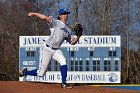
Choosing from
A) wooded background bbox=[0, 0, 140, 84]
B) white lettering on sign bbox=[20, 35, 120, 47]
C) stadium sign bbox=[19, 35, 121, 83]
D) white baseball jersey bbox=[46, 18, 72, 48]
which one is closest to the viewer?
white baseball jersey bbox=[46, 18, 72, 48]

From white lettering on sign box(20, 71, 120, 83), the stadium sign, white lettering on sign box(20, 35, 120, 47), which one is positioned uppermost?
white lettering on sign box(20, 35, 120, 47)

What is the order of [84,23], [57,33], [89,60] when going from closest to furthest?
[57,33], [89,60], [84,23]

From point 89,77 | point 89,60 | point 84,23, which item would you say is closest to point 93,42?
point 89,60

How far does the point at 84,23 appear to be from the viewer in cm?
3744

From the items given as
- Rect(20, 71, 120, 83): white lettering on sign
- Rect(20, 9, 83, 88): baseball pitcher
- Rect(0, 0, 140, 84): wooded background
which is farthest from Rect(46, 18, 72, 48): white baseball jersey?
Rect(0, 0, 140, 84): wooded background

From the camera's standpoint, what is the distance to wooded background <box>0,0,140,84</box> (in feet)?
112

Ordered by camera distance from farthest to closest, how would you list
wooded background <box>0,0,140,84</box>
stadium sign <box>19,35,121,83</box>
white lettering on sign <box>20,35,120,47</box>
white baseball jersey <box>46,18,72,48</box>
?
wooded background <box>0,0,140,84</box> → white lettering on sign <box>20,35,120,47</box> → stadium sign <box>19,35,121,83</box> → white baseball jersey <box>46,18,72,48</box>

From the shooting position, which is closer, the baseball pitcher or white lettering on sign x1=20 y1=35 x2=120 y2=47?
the baseball pitcher

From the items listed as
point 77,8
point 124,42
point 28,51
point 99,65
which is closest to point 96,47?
point 99,65

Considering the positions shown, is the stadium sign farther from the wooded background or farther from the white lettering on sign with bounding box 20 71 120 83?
the wooded background

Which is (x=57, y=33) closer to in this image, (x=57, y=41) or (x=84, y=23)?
(x=57, y=41)

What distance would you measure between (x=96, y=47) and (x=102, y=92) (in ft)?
50.7

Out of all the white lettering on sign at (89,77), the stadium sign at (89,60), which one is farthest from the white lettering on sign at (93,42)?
the white lettering on sign at (89,77)

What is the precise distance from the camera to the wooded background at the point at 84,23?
34000 mm
